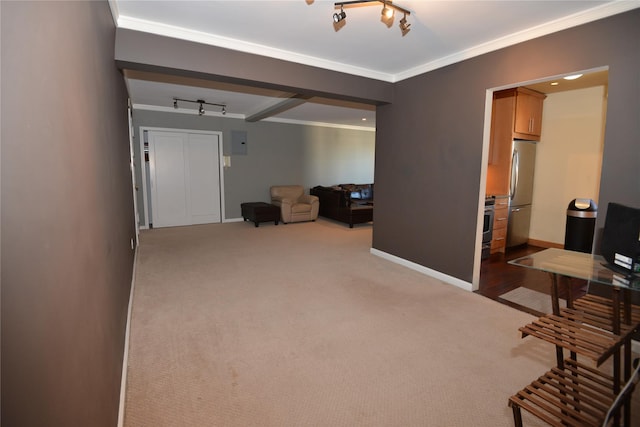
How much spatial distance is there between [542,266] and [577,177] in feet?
13.8

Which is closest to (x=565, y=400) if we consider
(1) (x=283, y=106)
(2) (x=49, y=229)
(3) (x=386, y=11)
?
(2) (x=49, y=229)

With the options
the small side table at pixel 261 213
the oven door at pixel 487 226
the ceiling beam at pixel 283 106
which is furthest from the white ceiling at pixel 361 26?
the small side table at pixel 261 213

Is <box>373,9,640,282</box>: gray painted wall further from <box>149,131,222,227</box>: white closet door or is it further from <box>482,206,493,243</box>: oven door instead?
<box>149,131,222,227</box>: white closet door

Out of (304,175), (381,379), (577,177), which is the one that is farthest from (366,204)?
(381,379)

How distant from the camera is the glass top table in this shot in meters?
1.62

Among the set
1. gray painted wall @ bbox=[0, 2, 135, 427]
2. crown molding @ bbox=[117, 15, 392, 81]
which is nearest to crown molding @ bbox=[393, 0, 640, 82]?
crown molding @ bbox=[117, 15, 392, 81]

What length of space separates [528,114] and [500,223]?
5.46ft

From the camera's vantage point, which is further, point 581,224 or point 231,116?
point 231,116

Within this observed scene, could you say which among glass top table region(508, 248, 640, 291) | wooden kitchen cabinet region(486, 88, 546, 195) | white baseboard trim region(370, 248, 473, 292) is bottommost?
white baseboard trim region(370, 248, 473, 292)

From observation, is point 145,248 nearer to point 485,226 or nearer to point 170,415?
point 170,415

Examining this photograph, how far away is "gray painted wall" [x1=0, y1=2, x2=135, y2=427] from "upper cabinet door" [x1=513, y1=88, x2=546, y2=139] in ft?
16.7

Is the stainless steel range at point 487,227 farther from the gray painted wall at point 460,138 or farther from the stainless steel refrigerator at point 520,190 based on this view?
the gray painted wall at point 460,138

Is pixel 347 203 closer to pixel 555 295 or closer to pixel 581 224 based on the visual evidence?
pixel 581 224

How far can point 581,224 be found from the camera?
4.28 metres
